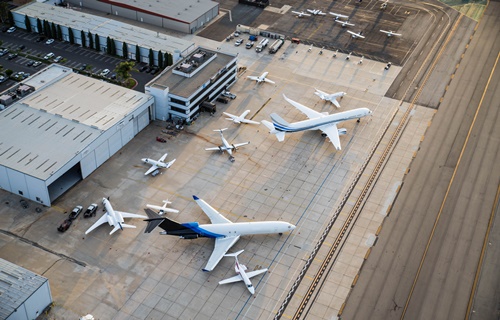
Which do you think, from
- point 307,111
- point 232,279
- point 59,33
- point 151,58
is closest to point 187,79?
point 151,58

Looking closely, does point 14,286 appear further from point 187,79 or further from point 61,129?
point 187,79

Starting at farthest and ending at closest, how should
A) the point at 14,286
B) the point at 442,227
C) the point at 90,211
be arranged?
the point at 442,227 < the point at 90,211 < the point at 14,286

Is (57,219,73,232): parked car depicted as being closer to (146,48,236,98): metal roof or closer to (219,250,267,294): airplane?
(219,250,267,294): airplane

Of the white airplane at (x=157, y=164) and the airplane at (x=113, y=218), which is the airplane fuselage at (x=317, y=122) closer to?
the white airplane at (x=157, y=164)

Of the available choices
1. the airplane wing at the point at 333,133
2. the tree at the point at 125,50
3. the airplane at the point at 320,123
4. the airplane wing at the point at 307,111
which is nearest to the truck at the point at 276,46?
the airplane wing at the point at 307,111

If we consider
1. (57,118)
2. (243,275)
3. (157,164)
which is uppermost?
(57,118)

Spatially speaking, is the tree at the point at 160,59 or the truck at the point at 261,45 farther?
the truck at the point at 261,45

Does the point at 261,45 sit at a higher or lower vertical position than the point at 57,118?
lower
